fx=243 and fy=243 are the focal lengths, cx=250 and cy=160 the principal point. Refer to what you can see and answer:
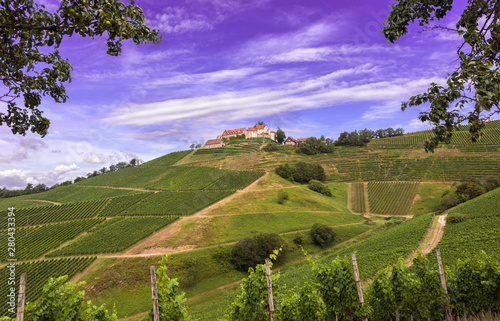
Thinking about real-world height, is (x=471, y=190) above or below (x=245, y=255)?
above

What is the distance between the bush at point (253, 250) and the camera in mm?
37688

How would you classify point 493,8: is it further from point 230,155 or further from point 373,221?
point 230,155

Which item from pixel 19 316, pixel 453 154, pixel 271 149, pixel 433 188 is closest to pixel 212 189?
pixel 271 149

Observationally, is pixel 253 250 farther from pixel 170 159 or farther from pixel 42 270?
pixel 170 159

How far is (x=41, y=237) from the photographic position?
4759cm

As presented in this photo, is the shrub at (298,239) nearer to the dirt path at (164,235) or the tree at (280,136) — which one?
the dirt path at (164,235)

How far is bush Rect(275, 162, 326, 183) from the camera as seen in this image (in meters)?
81.9

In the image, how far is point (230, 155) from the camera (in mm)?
115688

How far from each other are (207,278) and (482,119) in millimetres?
37778

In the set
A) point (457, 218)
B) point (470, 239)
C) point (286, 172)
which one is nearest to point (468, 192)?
point (457, 218)

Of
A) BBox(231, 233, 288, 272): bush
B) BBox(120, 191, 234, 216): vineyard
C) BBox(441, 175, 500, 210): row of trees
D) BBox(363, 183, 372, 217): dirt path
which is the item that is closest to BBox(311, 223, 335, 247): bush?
BBox(231, 233, 288, 272): bush

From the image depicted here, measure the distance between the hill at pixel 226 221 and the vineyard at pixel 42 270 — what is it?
0.23 m

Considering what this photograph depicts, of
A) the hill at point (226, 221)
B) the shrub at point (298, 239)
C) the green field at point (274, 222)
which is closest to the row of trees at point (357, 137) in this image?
the hill at point (226, 221)

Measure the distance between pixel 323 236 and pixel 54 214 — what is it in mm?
62709
